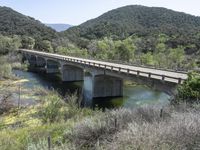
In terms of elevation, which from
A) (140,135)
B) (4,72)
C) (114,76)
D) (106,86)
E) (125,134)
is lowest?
(106,86)

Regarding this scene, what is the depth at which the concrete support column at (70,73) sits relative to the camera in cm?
6538

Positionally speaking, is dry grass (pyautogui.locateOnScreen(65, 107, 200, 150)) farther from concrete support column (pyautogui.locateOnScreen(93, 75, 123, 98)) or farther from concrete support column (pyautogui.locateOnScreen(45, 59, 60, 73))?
concrete support column (pyautogui.locateOnScreen(45, 59, 60, 73))

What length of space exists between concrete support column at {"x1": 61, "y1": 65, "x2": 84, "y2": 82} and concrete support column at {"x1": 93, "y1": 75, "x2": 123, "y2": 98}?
20.1 m

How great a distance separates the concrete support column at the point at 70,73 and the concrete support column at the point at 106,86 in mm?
20134

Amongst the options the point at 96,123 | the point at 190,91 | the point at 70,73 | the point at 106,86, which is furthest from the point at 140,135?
the point at 70,73

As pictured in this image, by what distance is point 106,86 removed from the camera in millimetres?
46500

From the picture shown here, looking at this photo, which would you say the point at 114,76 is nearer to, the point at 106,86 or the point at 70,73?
the point at 106,86

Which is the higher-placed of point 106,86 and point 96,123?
point 96,123

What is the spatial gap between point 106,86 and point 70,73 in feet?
68.9

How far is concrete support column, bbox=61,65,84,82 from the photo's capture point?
214 ft

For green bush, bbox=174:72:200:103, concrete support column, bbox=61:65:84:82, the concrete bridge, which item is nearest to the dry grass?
green bush, bbox=174:72:200:103

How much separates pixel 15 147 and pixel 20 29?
557ft

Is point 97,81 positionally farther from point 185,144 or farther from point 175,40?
point 175,40

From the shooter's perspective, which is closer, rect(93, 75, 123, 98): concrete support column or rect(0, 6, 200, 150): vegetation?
rect(0, 6, 200, 150): vegetation
